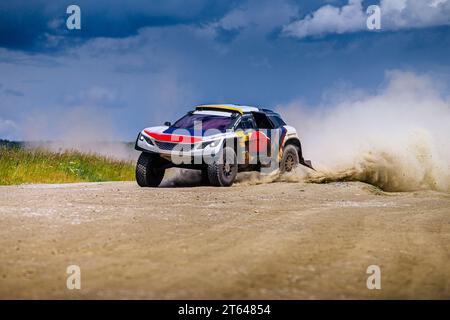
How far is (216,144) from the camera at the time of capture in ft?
58.1

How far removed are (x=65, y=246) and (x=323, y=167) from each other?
1432cm

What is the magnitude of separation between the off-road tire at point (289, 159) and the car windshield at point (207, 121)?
2.29 m

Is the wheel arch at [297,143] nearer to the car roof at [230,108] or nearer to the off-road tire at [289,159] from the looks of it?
the off-road tire at [289,159]

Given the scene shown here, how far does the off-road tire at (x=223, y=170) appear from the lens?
17812 millimetres

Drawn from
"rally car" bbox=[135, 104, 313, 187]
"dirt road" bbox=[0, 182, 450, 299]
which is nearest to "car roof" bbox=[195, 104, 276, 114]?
"rally car" bbox=[135, 104, 313, 187]

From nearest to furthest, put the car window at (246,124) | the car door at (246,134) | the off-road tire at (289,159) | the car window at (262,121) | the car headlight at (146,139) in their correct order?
the car headlight at (146,139) < the car door at (246,134) < the car window at (246,124) < the car window at (262,121) < the off-road tire at (289,159)

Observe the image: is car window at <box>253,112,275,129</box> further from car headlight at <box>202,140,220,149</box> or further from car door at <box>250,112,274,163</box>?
car headlight at <box>202,140,220,149</box>

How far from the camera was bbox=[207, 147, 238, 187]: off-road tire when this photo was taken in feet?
58.4

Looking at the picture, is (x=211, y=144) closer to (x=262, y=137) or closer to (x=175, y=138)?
(x=175, y=138)

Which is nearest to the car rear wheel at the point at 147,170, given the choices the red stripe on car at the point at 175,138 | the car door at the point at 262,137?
the red stripe on car at the point at 175,138

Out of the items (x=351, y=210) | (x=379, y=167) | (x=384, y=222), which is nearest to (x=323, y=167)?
(x=379, y=167)

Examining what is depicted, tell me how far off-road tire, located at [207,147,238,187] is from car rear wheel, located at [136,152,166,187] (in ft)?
4.92

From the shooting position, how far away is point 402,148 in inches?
907
